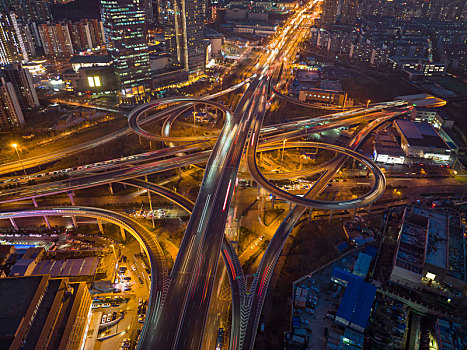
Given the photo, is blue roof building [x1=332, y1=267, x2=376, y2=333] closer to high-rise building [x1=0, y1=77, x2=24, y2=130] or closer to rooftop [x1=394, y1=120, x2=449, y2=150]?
rooftop [x1=394, y1=120, x2=449, y2=150]

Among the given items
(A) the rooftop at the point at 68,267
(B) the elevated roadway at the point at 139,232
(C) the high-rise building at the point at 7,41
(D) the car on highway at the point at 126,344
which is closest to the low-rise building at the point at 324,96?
(B) the elevated roadway at the point at 139,232

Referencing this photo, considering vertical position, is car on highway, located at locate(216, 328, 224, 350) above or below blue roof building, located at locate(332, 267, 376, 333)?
below

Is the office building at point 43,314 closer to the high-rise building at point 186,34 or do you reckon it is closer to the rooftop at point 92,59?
the rooftop at point 92,59

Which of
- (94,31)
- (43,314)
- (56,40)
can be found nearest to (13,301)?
(43,314)

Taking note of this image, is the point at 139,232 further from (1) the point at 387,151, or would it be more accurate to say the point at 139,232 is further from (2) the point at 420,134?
(2) the point at 420,134

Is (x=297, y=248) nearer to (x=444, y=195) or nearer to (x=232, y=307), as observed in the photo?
(x=232, y=307)

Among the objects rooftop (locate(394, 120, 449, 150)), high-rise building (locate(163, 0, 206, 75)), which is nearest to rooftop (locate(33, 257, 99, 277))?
rooftop (locate(394, 120, 449, 150))
